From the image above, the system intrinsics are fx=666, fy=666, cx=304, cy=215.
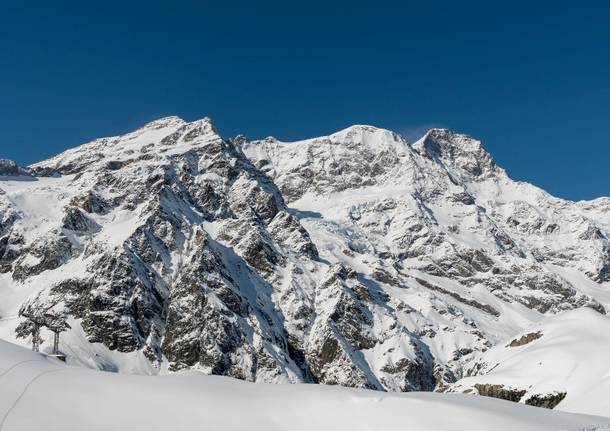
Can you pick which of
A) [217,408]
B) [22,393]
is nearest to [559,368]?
[217,408]

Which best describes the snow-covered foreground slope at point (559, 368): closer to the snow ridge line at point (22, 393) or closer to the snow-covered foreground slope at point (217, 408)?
the snow-covered foreground slope at point (217, 408)

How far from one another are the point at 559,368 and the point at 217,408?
31.3 meters

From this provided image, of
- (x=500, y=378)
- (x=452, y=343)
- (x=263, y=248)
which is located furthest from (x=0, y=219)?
(x=500, y=378)

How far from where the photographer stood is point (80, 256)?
17000cm

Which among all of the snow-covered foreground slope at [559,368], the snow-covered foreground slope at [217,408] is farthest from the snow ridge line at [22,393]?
the snow-covered foreground slope at [559,368]

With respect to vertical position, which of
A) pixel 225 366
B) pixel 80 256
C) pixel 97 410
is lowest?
pixel 225 366

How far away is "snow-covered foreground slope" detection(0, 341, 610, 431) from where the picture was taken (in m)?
16.6

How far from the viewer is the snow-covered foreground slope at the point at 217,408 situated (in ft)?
54.5

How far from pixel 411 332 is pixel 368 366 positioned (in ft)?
90.5

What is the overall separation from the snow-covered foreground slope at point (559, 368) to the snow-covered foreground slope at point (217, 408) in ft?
59.4

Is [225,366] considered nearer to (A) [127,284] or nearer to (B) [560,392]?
(A) [127,284]

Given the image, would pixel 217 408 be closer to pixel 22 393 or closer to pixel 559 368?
pixel 22 393

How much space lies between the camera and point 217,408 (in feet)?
58.2

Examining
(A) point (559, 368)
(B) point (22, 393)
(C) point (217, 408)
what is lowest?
(B) point (22, 393)
